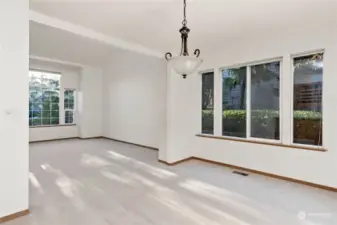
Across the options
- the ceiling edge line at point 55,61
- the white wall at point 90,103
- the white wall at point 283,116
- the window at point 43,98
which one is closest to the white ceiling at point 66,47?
the ceiling edge line at point 55,61

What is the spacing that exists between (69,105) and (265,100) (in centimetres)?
711

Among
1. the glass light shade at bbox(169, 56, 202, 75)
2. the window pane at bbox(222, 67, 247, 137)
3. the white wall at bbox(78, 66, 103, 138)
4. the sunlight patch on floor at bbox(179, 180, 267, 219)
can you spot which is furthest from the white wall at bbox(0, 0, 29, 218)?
the white wall at bbox(78, 66, 103, 138)

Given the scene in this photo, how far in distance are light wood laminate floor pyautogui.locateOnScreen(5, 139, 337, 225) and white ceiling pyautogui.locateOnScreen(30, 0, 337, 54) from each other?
99.6 inches

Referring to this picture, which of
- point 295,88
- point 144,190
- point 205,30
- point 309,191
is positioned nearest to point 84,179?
point 144,190

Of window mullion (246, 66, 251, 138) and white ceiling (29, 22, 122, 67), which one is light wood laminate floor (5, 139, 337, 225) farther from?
white ceiling (29, 22, 122, 67)

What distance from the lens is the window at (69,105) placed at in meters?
8.05

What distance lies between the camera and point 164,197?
2.83 metres

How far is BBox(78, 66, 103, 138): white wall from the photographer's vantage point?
7965mm

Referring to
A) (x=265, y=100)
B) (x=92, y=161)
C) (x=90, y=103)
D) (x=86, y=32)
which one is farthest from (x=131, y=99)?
(x=265, y=100)

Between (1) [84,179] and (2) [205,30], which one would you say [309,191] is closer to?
(2) [205,30]

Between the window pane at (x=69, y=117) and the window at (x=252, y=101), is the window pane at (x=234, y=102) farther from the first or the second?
the window pane at (x=69, y=117)

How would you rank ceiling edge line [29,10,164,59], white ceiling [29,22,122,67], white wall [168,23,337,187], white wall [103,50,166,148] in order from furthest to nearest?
white wall [103,50,166,148]
white ceiling [29,22,122,67]
white wall [168,23,337,187]
ceiling edge line [29,10,164,59]

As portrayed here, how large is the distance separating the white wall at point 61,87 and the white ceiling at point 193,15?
3883 mm

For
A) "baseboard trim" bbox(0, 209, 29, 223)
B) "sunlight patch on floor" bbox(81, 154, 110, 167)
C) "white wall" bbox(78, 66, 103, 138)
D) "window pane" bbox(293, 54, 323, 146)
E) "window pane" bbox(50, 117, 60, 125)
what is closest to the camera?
"baseboard trim" bbox(0, 209, 29, 223)
